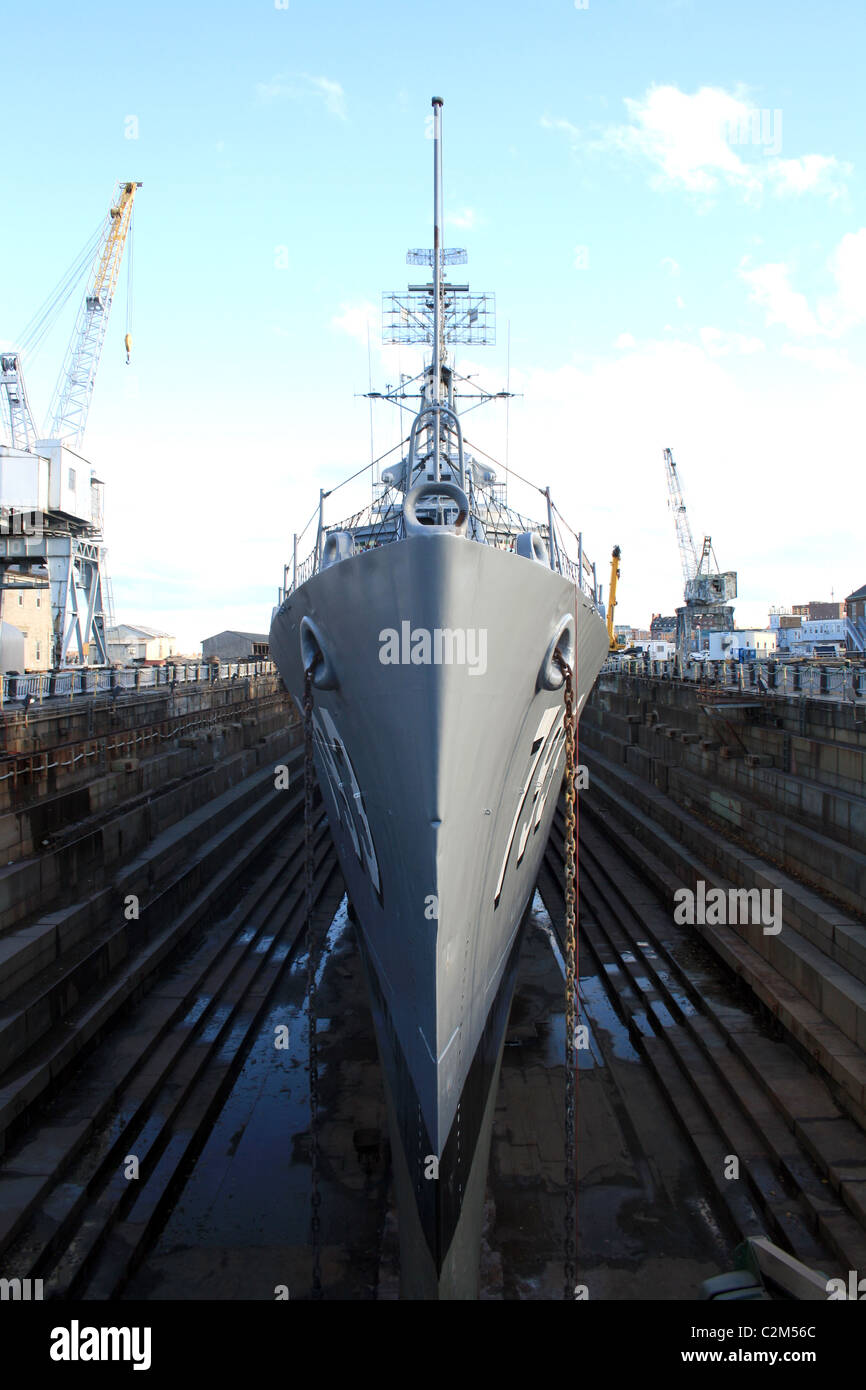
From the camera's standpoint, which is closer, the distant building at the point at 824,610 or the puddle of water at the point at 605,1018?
the puddle of water at the point at 605,1018

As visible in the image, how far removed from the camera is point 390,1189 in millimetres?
7812

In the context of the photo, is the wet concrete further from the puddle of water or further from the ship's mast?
the ship's mast

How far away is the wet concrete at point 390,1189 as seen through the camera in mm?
6691

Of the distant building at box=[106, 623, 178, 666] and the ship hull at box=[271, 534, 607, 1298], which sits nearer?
the ship hull at box=[271, 534, 607, 1298]

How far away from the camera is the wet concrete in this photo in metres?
6.69

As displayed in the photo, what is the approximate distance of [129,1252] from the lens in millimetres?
6387

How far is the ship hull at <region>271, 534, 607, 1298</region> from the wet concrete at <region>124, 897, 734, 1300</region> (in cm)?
89

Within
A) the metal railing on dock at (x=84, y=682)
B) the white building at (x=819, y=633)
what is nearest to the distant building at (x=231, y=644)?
the metal railing on dock at (x=84, y=682)

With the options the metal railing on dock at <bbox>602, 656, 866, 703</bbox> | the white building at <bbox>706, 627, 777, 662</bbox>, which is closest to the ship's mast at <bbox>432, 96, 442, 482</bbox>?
the metal railing on dock at <bbox>602, 656, 866, 703</bbox>

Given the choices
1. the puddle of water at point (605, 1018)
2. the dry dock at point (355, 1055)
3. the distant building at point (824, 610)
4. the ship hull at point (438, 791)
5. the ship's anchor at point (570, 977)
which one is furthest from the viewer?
the distant building at point (824, 610)

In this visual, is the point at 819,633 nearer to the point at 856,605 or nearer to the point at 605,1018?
the point at 856,605

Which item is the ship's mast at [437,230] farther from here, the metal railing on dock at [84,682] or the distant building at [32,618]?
the distant building at [32,618]

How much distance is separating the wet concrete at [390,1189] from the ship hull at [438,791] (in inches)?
35.1
